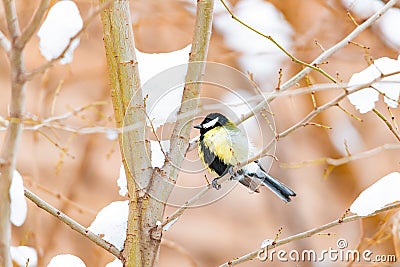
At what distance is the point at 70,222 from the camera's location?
727 mm

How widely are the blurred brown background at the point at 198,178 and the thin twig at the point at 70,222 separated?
1059 millimetres

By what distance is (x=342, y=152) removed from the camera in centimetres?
226

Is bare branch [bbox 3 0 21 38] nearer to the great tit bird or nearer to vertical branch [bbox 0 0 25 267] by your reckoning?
vertical branch [bbox 0 0 25 267]

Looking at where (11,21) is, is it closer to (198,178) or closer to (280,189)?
(280,189)

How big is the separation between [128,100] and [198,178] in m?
1.59

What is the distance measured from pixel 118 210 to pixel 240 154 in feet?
0.81

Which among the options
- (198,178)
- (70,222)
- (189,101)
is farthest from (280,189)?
(198,178)

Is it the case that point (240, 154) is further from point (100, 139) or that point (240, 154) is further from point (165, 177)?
point (100, 139)

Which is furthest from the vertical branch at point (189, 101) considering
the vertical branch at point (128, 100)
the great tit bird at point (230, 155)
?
the great tit bird at point (230, 155)

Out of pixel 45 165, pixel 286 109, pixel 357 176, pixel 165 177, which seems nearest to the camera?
pixel 165 177

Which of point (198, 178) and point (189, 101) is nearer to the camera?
point (189, 101)

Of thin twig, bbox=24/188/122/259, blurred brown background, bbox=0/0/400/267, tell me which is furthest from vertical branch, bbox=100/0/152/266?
blurred brown background, bbox=0/0/400/267

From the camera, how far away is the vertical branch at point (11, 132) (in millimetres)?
527

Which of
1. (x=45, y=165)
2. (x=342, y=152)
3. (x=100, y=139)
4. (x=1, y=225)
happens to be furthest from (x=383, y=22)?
(x=1, y=225)
